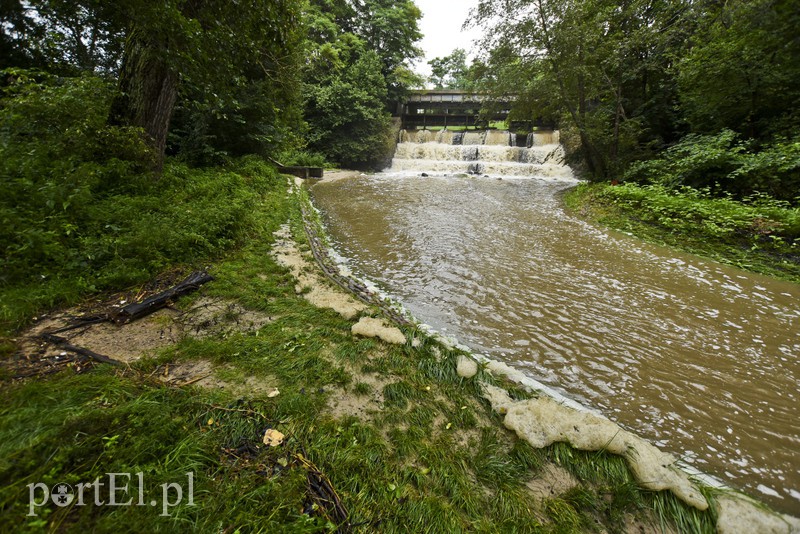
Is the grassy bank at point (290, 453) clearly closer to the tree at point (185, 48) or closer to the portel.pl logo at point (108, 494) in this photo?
the portel.pl logo at point (108, 494)

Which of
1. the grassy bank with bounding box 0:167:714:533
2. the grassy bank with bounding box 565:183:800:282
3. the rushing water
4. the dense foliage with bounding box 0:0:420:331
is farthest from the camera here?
the grassy bank with bounding box 565:183:800:282

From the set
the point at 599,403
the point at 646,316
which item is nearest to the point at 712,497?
the point at 599,403

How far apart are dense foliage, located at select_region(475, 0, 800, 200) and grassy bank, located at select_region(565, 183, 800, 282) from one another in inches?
36.2

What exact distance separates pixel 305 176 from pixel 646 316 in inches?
568

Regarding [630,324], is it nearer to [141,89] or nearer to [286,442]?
[286,442]

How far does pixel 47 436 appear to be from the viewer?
137 centimetres

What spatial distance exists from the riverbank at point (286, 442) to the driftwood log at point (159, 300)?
0.12 m

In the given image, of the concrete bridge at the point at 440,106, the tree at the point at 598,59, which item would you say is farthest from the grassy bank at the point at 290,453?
the concrete bridge at the point at 440,106

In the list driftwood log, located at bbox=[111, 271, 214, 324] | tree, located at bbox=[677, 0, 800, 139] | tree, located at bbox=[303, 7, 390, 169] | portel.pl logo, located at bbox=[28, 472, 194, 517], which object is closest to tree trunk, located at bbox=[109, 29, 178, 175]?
driftwood log, located at bbox=[111, 271, 214, 324]

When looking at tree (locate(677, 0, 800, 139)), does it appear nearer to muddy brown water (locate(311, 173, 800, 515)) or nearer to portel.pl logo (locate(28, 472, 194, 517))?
muddy brown water (locate(311, 173, 800, 515))

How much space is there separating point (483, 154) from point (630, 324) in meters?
17.6

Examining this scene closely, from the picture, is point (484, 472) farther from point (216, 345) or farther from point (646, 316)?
point (646, 316)

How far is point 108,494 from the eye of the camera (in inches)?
50.9

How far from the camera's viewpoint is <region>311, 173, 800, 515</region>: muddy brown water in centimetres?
226
